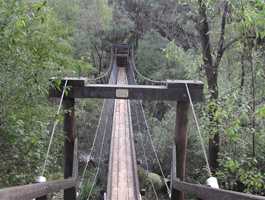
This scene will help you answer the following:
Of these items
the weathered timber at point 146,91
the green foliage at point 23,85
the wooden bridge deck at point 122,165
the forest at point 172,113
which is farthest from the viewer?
the wooden bridge deck at point 122,165

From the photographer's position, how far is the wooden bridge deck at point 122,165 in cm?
421

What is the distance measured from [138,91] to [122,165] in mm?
2023

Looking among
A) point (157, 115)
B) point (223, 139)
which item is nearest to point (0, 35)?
point (223, 139)

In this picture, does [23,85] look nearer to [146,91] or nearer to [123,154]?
[146,91]

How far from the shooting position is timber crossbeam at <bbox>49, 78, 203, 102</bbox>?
3293 millimetres

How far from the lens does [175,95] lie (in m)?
3.33

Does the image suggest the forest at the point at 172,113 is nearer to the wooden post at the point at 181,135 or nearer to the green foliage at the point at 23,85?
the green foliage at the point at 23,85

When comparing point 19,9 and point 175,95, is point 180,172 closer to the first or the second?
point 175,95

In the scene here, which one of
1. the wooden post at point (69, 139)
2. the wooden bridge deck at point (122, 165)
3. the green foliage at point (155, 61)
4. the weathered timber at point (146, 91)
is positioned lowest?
the wooden bridge deck at point (122, 165)

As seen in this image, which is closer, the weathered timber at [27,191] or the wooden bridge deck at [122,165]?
the weathered timber at [27,191]

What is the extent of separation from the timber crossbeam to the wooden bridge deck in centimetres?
121

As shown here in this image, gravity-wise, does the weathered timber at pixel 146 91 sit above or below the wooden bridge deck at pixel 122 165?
above

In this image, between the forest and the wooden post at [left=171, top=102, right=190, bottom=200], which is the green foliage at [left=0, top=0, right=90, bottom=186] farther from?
the wooden post at [left=171, top=102, right=190, bottom=200]

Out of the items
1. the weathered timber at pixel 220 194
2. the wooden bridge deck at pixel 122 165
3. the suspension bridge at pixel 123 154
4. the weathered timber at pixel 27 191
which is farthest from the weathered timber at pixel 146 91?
the weathered timber at pixel 220 194
